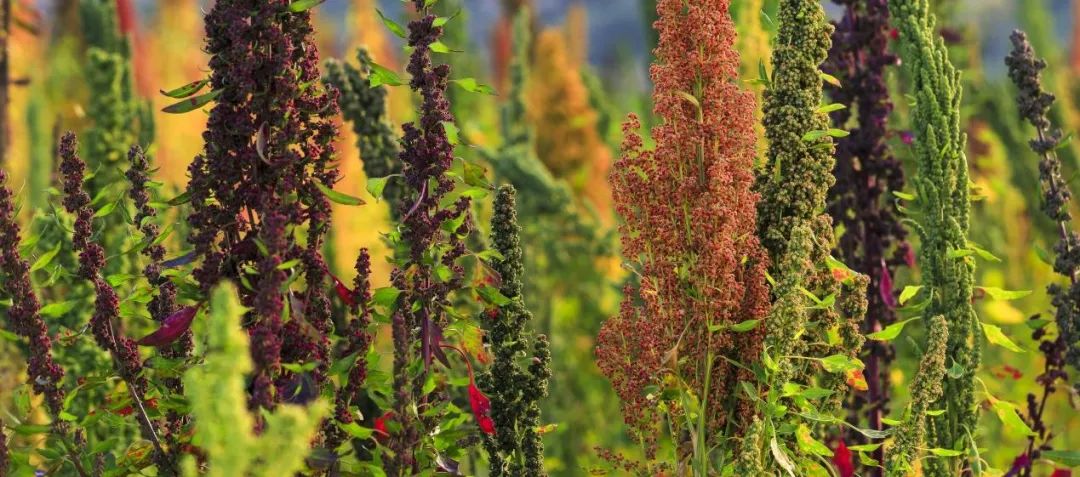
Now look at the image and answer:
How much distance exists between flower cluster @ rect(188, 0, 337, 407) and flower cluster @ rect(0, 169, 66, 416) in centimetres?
33

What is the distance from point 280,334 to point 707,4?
33.6 inches

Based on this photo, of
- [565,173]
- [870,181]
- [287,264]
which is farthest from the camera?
[565,173]

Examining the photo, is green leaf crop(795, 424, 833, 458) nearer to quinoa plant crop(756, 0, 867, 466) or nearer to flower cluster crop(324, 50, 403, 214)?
quinoa plant crop(756, 0, 867, 466)

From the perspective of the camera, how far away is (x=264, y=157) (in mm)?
1760

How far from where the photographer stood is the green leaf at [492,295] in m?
1.95

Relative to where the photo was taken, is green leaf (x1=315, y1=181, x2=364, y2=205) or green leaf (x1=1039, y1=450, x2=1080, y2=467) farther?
green leaf (x1=1039, y1=450, x2=1080, y2=467)

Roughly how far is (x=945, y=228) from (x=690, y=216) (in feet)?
1.85

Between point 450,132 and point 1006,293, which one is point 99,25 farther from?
point 1006,293

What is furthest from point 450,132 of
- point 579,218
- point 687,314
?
point 579,218

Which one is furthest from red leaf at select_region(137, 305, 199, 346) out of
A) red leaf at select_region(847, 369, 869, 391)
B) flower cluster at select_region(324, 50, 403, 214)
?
red leaf at select_region(847, 369, 869, 391)

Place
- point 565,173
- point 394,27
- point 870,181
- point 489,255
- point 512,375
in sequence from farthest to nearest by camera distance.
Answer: point 565,173, point 870,181, point 512,375, point 489,255, point 394,27

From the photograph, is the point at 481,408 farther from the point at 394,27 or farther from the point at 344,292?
the point at 394,27

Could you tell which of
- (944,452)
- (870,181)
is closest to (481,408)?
(944,452)

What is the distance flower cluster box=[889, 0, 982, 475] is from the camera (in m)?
2.28
